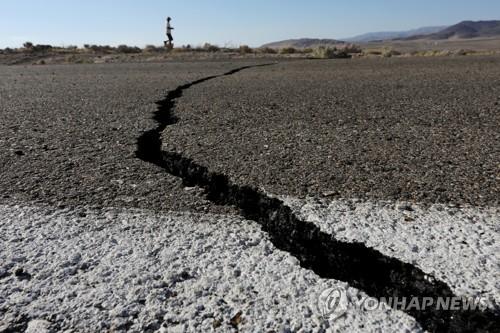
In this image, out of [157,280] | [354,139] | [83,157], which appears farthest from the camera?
[354,139]

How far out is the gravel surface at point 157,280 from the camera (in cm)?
114

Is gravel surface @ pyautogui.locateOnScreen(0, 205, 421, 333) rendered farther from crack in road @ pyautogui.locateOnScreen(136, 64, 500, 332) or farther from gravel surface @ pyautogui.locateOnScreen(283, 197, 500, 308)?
gravel surface @ pyautogui.locateOnScreen(283, 197, 500, 308)

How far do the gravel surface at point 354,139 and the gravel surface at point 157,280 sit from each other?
553mm

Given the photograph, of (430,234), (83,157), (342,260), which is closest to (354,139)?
(430,234)

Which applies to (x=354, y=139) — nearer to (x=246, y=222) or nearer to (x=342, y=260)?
(x=246, y=222)

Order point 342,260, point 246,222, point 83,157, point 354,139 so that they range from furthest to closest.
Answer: point 354,139 < point 83,157 < point 246,222 < point 342,260

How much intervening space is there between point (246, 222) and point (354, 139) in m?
1.38

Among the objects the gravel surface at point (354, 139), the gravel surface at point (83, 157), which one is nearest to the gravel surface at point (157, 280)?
the gravel surface at point (83, 157)

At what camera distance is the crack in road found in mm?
1137

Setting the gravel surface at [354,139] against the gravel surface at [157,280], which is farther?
the gravel surface at [354,139]

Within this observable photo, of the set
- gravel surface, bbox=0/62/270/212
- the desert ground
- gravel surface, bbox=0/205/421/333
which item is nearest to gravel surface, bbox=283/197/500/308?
the desert ground

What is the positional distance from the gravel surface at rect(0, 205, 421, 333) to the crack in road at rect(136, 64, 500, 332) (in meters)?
0.06

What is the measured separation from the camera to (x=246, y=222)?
1694 millimetres

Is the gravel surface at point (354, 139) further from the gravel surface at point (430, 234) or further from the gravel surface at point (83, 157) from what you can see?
the gravel surface at point (83, 157)
